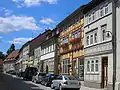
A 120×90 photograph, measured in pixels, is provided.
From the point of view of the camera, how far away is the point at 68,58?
167 ft

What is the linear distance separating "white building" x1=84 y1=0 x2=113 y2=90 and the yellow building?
9.41 ft

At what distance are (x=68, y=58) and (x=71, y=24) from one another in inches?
202

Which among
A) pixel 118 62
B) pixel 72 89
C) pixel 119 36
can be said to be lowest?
pixel 72 89

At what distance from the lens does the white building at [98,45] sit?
1307 inches

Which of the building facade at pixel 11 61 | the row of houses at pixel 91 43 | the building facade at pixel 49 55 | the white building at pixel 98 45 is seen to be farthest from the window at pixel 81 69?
the building facade at pixel 11 61

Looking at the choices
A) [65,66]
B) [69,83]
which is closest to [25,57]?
[65,66]

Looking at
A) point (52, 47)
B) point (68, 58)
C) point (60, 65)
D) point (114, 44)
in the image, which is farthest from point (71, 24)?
point (114, 44)

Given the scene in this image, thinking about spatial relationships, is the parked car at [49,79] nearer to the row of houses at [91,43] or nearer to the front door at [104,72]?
the row of houses at [91,43]

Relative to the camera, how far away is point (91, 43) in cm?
3878

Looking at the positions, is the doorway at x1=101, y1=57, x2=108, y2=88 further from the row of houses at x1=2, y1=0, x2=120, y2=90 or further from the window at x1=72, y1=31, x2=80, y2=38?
the window at x1=72, y1=31, x2=80, y2=38

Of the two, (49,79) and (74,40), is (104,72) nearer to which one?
(49,79)

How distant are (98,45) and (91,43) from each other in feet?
9.68

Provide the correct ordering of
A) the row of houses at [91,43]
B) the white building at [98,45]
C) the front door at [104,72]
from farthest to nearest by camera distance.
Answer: the front door at [104,72], the white building at [98,45], the row of houses at [91,43]

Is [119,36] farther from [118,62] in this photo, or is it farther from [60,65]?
[60,65]
